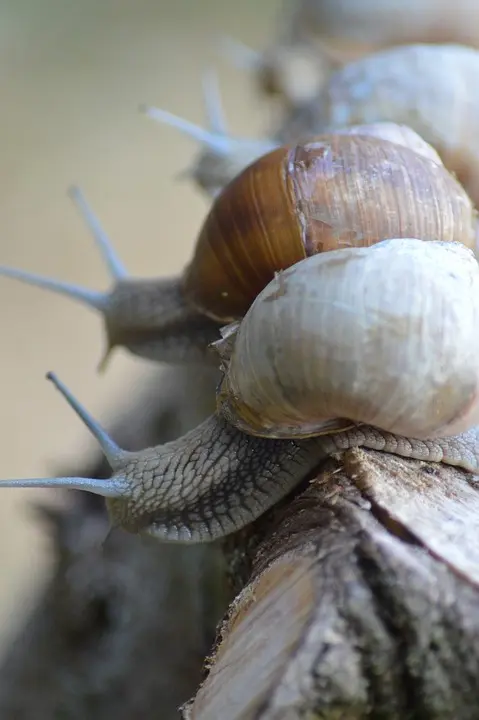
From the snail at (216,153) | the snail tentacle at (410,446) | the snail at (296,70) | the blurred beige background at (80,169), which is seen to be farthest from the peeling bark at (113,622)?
the blurred beige background at (80,169)

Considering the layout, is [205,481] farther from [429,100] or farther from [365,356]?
[429,100]

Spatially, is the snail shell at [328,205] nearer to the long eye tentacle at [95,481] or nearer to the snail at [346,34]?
the long eye tentacle at [95,481]

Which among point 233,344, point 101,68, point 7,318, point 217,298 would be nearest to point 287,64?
point 217,298

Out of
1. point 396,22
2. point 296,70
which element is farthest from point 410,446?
point 296,70

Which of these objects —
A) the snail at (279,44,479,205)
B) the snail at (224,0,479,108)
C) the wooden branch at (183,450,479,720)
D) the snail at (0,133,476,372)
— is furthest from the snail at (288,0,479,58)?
the wooden branch at (183,450,479,720)

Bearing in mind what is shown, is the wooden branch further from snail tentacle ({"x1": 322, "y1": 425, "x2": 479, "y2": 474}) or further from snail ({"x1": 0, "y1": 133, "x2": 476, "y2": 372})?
snail ({"x1": 0, "y1": 133, "x2": 476, "y2": 372})

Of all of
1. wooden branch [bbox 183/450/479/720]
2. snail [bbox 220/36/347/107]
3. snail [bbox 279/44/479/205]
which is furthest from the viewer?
snail [bbox 220/36/347/107]

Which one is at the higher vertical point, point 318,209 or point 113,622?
point 318,209
